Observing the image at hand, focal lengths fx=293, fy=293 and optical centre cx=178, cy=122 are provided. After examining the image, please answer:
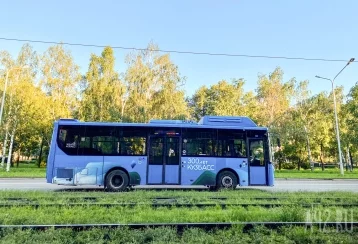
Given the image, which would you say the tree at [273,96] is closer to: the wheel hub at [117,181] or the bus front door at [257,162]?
the bus front door at [257,162]

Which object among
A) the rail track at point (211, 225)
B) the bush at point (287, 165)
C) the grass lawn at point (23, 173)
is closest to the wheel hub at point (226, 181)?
Result: the rail track at point (211, 225)

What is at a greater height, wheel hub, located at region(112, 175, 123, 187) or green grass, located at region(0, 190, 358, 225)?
wheel hub, located at region(112, 175, 123, 187)

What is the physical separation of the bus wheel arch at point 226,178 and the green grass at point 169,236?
23.6 ft

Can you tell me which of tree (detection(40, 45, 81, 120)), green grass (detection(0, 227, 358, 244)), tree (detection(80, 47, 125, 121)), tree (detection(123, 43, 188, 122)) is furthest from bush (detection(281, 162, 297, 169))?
green grass (detection(0, 227, 358, 244))

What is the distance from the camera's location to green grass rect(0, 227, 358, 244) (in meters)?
5.29

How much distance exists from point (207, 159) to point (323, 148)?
132 ft

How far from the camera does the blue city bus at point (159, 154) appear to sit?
495 inches

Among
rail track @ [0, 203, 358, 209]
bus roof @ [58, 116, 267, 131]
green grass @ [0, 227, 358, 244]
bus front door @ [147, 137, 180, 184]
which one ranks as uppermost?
bus roof @ [58, 116, 267, 131]

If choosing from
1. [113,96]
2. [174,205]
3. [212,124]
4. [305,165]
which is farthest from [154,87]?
[305,165]

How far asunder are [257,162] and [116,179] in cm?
634

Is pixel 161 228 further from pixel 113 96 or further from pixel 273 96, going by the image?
pixel 273 96

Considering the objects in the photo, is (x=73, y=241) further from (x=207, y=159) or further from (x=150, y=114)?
(x=150, y=114)

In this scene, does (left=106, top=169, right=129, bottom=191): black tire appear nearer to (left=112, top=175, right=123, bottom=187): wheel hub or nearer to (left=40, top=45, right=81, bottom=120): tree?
(left=112, top=175, right=123, bottom=187): wheel hub

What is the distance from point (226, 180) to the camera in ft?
43.4
